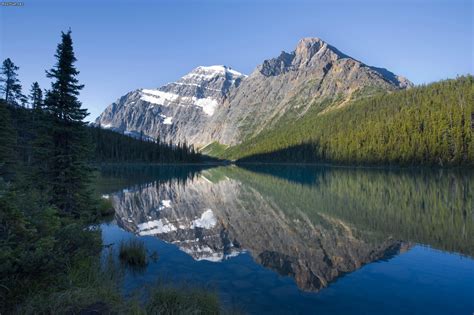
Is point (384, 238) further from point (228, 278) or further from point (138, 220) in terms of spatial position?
point (138, 220)

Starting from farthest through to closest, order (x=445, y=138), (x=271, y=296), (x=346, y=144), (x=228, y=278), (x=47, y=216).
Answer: (x=346, y=144)
(x=445, y=138)
(x=228, y=278)
(x=271, y=296)
(x=47, y=216)

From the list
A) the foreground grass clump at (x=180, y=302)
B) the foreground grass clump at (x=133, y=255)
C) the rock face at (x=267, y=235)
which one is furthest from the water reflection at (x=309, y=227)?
the foreground grass clump at (x=180, y=302)

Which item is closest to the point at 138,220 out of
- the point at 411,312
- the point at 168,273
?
the point at 168,273

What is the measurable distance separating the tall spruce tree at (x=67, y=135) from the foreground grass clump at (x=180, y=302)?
1471 centimetres

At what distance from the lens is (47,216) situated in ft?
33.1

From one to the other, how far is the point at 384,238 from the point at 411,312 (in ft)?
37.1

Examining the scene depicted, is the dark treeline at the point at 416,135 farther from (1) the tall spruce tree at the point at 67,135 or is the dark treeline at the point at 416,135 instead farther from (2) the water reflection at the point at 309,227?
(1) the tall spruce tree at the point at 67,135

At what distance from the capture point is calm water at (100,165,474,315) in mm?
13055

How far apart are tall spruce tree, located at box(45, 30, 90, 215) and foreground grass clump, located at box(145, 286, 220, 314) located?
14.7 meters

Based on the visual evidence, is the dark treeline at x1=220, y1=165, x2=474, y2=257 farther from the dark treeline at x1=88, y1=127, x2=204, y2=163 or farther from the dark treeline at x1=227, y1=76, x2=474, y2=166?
the dark treeline at x1=88, y1=127, x2=204, y2=163

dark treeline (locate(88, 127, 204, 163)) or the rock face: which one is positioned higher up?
dark treeline (locate(88, 127, 204, 163))

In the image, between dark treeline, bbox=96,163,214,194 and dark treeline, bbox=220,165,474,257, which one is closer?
dark treeline, bbox=220,165,474,257

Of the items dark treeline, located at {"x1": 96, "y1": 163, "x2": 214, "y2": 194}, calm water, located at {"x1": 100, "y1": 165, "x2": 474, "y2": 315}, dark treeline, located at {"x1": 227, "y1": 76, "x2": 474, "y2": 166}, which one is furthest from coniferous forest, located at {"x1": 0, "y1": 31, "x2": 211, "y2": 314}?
dark treeline, located at {"x1": 227, "y1": 76, "x2": 474, "y2": 166}

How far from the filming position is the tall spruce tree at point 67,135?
22.0 meters
